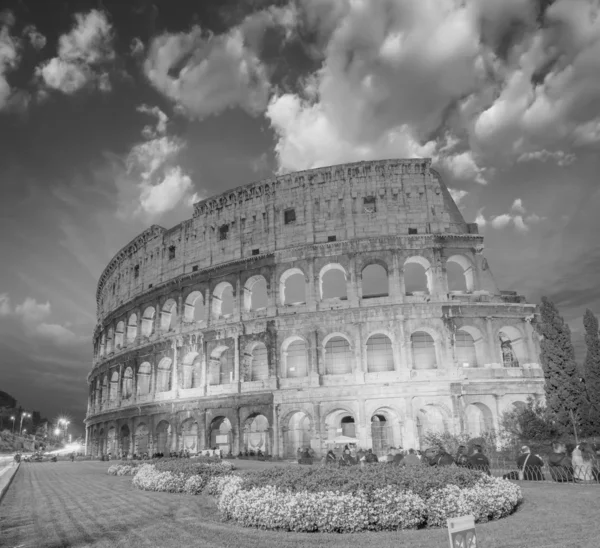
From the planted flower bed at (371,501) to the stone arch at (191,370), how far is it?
27282mm

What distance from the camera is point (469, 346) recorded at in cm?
3356

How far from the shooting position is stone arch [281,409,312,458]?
31.8m

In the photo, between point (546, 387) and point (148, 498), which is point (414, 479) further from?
point (546, 387)

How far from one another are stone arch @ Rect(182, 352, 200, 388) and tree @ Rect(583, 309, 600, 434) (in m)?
26.9

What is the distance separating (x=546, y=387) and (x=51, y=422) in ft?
652

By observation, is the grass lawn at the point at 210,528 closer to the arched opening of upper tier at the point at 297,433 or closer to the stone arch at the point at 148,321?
the arched opening of upper tier at the point at 297,433

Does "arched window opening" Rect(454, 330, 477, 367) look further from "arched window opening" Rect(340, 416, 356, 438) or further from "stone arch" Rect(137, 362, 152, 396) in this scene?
"stone arch" Rect(137, 362, 152, 396)

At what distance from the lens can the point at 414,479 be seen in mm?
10664

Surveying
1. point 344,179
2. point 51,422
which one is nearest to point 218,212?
point 344,179

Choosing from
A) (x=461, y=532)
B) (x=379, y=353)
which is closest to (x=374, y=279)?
(x=379, y=353)

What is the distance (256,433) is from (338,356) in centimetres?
870

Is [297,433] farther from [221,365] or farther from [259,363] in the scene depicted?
[221,365]

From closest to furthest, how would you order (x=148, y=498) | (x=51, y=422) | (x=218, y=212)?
(x=148, y=498) < (x=218, y=212) < (x=51, y=422)

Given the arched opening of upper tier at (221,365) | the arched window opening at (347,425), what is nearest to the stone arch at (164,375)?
the arched opening of upper tier at (221,365)
